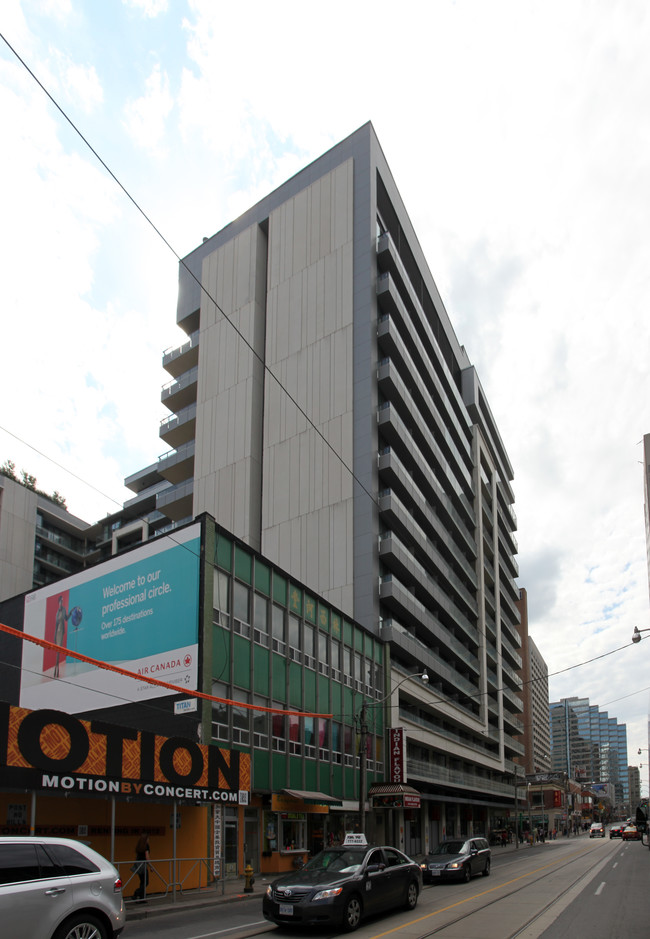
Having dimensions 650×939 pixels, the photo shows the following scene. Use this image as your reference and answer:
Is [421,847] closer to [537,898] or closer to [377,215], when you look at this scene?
[537,898]

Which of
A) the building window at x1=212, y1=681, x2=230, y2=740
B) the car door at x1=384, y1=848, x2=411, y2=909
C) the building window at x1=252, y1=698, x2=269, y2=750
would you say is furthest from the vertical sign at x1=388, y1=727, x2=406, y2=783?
the car door at x1=384, y1=848, x2=411, y2=909

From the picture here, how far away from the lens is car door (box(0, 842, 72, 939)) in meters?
8.30

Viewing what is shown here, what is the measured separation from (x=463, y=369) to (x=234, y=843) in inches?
2522

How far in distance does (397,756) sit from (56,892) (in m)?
33.3

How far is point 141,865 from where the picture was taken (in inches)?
722

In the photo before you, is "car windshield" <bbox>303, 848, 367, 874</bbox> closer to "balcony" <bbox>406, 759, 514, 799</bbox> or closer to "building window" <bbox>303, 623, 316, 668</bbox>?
"building window" <bbox>303, 623, 316, 668</bbox>

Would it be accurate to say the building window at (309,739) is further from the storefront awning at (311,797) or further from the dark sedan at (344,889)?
the dark sedan at (344,889)

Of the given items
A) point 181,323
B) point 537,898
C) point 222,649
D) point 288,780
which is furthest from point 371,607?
point 181,323

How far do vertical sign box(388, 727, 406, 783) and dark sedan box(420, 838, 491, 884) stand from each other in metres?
12.3

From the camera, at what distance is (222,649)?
85.9 feet

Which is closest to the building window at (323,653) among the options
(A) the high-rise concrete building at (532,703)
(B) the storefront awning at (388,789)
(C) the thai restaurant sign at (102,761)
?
(B) the storefront awning at (388,789)

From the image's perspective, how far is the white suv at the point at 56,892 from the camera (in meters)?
8.39

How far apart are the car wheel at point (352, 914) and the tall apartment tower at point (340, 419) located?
2854 cm

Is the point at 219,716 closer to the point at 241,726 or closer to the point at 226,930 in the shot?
the point at 241,726
